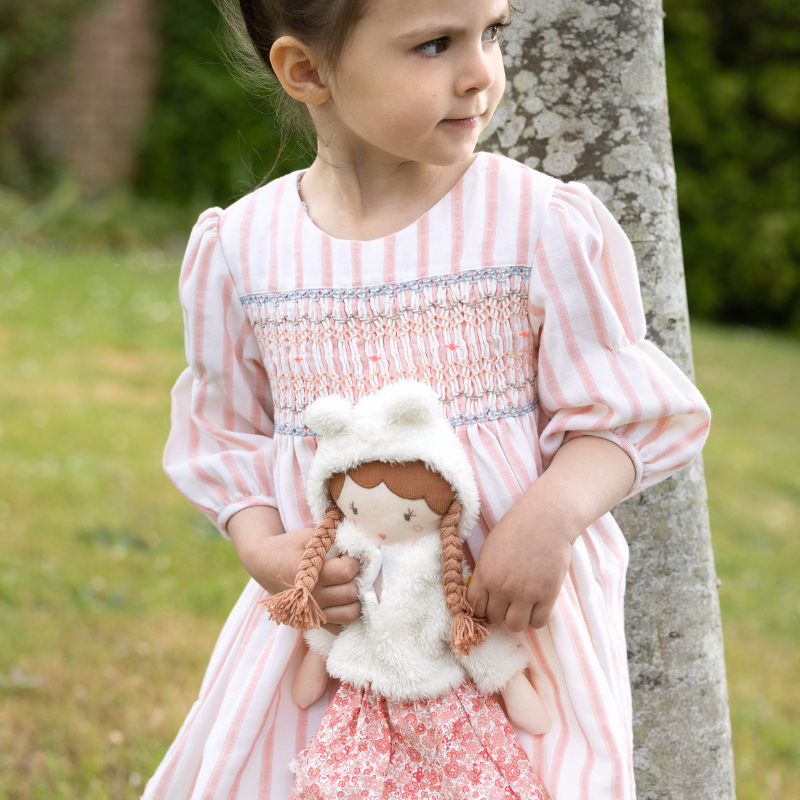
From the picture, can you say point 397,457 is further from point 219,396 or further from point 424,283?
point 219,396

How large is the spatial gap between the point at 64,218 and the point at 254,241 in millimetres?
10057

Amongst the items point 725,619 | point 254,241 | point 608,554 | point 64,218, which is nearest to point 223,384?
point 254,241

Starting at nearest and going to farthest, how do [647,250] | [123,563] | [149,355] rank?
[647,250] < [123,563] < [149,355]

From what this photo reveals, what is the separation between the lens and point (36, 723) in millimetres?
2629

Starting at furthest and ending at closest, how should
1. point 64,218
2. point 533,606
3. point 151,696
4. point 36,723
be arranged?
point 64,218 → point 151,696 → point 36,723 → point 533,606

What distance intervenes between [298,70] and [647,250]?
75 cm

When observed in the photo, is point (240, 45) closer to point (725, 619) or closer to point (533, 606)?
point (533, 606)

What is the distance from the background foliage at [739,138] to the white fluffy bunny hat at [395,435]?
1002cm

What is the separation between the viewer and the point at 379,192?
53.4 inches

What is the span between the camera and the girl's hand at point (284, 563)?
1225 millimetres

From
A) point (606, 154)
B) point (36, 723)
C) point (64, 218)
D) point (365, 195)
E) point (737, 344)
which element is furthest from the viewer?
point (64, 218)

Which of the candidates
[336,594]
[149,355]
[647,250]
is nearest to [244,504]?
[336,594]

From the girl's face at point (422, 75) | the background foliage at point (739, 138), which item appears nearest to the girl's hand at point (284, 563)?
the girl's face at point (422, 75)

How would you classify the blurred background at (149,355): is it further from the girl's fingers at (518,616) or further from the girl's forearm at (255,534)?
the girl's fingers at (518,616)
